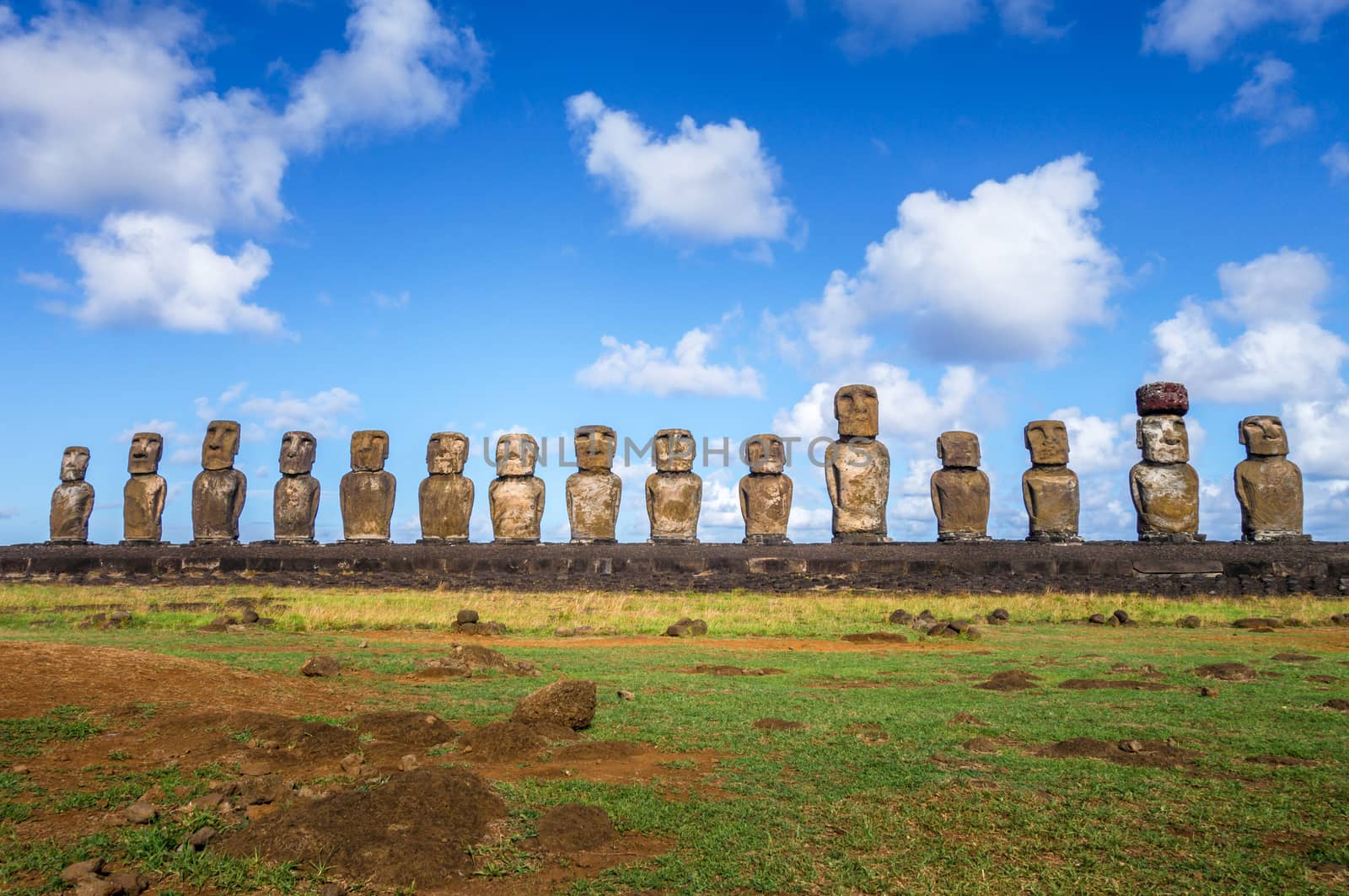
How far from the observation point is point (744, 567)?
19516mm

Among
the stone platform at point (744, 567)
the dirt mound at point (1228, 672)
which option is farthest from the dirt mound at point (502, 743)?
the stone platform at point (744, 567)

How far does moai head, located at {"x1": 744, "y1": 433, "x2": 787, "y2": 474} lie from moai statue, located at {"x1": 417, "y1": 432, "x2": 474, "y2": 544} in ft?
21.1

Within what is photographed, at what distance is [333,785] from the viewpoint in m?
4.95

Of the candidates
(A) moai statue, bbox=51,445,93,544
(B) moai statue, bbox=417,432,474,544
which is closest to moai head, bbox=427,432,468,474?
(B) moai statue, bbox=417,432,474,544

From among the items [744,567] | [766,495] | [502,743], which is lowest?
[502,743]

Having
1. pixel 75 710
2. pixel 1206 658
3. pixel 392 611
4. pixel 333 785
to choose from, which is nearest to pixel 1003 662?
pixel 1206 658

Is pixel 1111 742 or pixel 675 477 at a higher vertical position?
pixel 675 477

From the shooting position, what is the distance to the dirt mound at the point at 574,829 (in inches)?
166

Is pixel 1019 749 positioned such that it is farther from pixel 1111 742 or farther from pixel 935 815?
pixel 935 815

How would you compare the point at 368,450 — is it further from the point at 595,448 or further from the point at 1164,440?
the point at 1164,440

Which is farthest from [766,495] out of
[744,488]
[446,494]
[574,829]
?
[574,829]

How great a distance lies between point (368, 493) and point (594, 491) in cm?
535

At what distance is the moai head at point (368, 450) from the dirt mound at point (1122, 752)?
1917cm

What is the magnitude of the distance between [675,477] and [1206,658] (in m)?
12.6
